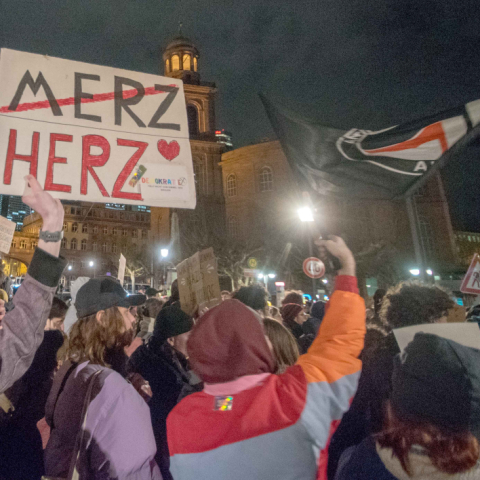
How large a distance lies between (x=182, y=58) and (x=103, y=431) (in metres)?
45.7

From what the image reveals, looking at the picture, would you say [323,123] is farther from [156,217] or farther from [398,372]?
[156,217]

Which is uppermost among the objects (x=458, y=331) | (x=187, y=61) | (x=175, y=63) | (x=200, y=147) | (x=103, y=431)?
(x=187, y=61)

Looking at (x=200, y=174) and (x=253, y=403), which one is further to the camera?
(x=200, y=174)

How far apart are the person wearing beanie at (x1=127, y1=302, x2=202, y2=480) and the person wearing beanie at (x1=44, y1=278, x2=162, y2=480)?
685 mm

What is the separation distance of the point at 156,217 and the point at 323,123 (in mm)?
38863

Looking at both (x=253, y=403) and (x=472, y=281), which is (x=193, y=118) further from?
(x=253, y=403)

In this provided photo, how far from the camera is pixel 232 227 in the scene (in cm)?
3919

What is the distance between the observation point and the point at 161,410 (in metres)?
2.82

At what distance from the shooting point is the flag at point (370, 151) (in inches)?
145

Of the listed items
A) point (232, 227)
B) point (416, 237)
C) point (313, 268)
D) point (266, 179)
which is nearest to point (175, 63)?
point (266, 179)

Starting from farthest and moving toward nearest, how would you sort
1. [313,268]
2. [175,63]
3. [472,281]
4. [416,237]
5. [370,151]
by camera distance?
[175,63] < [313,268] < [472,281] < [370,151] < [416,237]

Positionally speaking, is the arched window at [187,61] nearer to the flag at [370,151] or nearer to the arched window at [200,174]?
the arched window at [200,174]

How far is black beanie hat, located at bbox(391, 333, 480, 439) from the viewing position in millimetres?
1366

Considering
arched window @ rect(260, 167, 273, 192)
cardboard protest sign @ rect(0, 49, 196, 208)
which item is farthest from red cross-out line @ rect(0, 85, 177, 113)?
arched window @ rect(260, 167, 273, 192)
